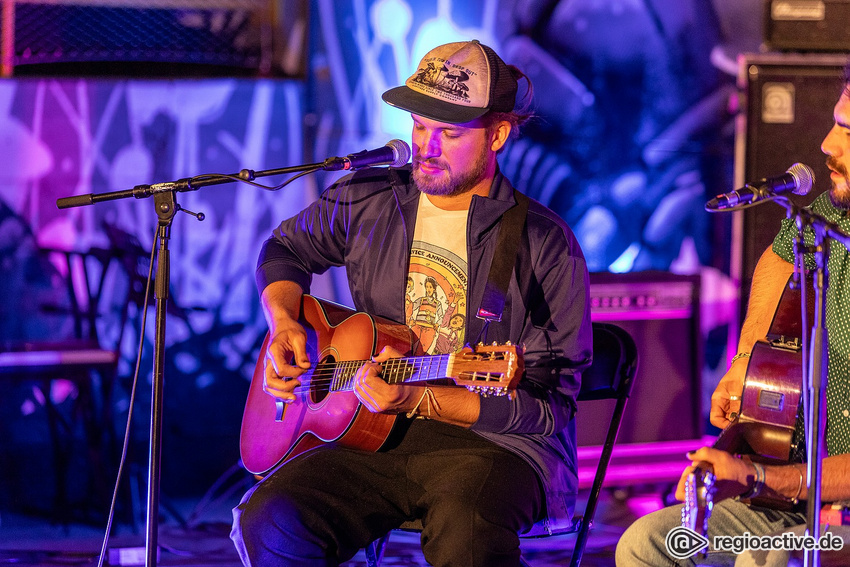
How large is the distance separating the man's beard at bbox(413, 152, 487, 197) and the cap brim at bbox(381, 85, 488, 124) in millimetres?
158

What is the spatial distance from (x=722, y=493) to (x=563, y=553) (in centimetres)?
197

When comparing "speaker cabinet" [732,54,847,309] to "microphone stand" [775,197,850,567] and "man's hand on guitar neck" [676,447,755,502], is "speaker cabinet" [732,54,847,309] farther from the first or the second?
"man's hand on guitar neck" [676,447,755,502]

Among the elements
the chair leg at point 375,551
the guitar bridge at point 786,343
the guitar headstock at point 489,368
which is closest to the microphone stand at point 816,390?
the guitar bridge at point 786,343

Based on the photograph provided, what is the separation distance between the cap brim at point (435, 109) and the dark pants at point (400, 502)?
1007mm

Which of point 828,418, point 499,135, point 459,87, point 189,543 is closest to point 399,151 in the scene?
point 459,87

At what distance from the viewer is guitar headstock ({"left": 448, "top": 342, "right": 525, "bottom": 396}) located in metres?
2.46

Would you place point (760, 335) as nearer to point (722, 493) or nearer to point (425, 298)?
point (722, 493)

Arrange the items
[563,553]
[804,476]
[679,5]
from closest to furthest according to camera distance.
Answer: [804,476]
[563,553]
[679,5]

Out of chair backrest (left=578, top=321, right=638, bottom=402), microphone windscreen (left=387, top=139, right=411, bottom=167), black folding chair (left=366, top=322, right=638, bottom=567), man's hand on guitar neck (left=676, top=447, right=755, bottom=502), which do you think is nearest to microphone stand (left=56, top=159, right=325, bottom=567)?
microphone windscreen (left=387, top=139, right=411, bottom=167)

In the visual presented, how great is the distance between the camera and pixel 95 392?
5.13 m

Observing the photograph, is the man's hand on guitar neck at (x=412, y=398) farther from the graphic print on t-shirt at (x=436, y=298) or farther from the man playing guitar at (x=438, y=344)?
the graphic print on t-shirt at (x=436, y=298)

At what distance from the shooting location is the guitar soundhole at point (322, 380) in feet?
9.77

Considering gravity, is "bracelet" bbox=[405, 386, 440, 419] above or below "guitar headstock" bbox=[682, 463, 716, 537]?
above

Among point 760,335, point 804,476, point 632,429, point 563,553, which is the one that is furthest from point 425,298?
point 632,429
